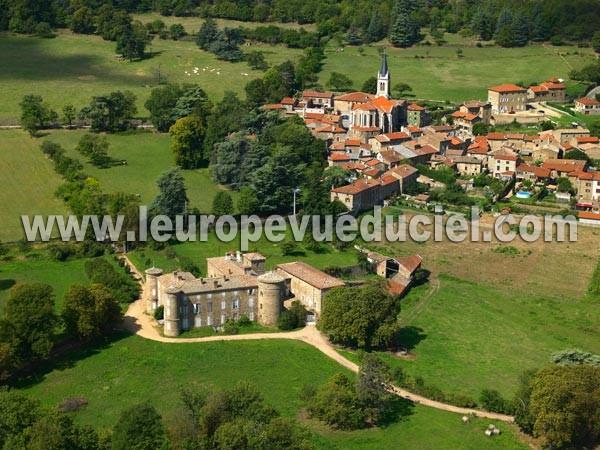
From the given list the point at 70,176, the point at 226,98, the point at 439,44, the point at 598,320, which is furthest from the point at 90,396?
the point at 439,44

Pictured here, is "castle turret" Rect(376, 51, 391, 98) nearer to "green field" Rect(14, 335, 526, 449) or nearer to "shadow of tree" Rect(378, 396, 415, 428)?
"green field" Rect(14, 335, 526, 449)

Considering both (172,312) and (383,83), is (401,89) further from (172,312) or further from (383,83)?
(172,312)

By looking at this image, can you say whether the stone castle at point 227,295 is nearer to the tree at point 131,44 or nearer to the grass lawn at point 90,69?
the grass lawn at point 90,69

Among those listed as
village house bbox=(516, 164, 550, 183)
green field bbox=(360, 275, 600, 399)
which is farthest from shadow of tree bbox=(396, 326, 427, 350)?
village house bbox=(516, 164, 550, 183)

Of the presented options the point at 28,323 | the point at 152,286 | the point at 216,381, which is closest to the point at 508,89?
the point at 152,286

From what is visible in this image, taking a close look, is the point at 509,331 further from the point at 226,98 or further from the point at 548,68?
the point at 548,68
